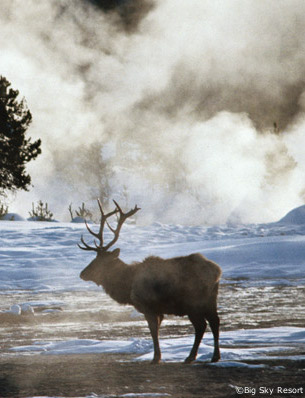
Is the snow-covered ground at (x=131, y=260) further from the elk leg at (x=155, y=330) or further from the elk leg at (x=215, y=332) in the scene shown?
the elk leg at (x=155, y=330)

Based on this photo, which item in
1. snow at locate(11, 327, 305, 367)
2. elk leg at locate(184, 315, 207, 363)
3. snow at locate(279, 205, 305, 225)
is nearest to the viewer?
elk leg at locate(184, 315, 207, 363)

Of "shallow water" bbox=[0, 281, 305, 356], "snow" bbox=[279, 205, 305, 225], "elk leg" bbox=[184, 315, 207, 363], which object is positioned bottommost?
"shallow water" bbox=[0, 281, 305, 356]

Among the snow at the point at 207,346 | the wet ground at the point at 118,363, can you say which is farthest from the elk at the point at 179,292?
the wet ground at the point at 118,363

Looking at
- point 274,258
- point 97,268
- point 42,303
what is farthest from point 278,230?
point 97,268

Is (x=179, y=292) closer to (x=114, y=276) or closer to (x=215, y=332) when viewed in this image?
(x=215, y=332)

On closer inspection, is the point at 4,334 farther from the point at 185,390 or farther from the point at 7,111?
the point at 7,111

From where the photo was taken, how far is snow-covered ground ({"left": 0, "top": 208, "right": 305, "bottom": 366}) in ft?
28.2

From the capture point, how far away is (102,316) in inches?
514

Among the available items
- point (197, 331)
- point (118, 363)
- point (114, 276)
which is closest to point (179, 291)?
point (197, 331)

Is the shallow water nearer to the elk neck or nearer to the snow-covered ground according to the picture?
→ the snow-covered ground

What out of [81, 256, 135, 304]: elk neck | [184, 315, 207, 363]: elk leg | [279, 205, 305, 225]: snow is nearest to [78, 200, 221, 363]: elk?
[184, 315, 207, 363]: elk leg

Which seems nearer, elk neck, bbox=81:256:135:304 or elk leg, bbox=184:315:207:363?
elk leg, bbox=184:315:207:363

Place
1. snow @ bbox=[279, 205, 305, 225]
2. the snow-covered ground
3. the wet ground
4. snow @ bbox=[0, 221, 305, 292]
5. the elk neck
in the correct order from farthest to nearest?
snow @ bbox=[279, 205, 305, 225]
snow @ bbox=[0, 221, 305, 292]
the elk neck
the snow-covered ground
the wet ground

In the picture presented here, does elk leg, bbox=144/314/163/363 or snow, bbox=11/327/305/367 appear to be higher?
elk leg, bbox=144/314/163/363
